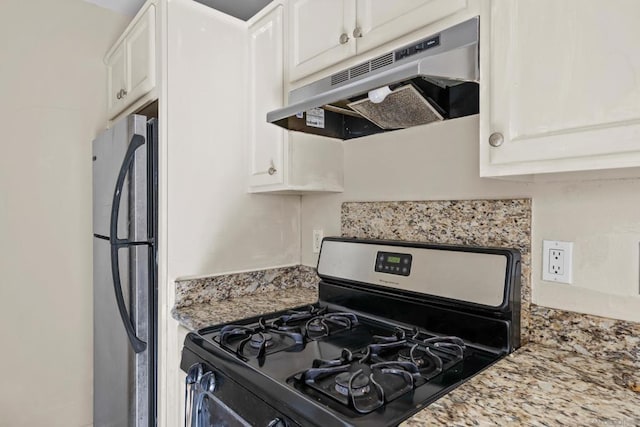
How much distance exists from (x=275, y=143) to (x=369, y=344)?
90 cm

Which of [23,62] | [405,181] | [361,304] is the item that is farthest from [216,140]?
[23,62]

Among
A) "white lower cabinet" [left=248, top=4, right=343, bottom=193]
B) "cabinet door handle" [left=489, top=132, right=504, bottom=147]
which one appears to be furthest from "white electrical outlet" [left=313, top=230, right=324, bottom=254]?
"cabinet door handle" [left=489, top=132, right=504, bottom=147]

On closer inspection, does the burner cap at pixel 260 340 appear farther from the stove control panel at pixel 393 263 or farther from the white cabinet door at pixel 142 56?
the white cabinet door at pixel 142 56

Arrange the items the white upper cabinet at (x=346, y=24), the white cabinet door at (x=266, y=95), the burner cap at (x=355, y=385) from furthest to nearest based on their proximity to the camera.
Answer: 1. the white cabinet door at (x=266, y=95)
2. the white upper cabinet at (x=346, y=24)
3. the burner cap at (x=355, y=385)

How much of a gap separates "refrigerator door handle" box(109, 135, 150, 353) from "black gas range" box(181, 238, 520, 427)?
19.0 inches

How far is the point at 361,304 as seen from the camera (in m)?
1.48

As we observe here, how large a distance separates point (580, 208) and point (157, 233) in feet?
4.99

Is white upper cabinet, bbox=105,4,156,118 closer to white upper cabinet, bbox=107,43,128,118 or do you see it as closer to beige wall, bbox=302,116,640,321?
white upper cabinet, bbox=107,43,128,118

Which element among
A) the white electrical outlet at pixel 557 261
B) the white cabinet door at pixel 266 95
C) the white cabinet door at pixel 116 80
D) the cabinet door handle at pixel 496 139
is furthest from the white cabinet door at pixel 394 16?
the white cabinet door at pixel 116 80

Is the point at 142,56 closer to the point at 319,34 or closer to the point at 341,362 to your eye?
the point at 319,34

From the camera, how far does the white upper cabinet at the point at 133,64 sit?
5.24ft

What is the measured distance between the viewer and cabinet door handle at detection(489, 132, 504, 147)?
88 centimetres

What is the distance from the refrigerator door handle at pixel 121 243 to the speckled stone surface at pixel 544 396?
4.28 ft

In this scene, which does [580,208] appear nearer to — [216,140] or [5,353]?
[216,140]
